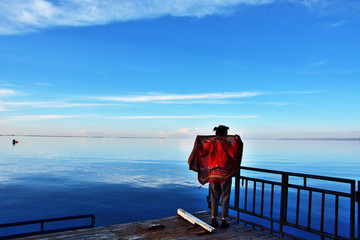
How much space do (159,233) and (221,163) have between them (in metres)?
1.79

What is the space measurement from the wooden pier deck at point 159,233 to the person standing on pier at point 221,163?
384mm

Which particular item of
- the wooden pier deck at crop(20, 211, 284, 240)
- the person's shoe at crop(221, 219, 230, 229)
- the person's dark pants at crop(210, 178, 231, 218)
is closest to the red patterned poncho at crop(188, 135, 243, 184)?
the person's dark pants at crop(210, 178, 231, 218)

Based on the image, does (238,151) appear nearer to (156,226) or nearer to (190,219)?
(190,219)

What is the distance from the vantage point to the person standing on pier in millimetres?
5008

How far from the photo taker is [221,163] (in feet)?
16.6

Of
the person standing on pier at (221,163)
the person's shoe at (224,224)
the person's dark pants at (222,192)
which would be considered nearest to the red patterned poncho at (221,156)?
the person standing on pier at (221,163)

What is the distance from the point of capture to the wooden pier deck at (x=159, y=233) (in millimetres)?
4582

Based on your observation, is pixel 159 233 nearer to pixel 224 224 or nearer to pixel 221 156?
pixel 224 224

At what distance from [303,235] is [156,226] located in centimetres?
881

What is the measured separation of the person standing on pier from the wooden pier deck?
A: 1.26 ft

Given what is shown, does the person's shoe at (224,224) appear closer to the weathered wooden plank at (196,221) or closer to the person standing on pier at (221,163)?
the person standing on pier at (221,163)

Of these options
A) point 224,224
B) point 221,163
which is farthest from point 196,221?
point 221,163

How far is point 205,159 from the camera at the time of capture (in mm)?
5465

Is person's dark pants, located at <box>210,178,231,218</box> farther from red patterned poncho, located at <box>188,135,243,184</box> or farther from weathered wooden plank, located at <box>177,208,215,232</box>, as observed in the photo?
weathered wooden plank, located at <box>177,208,215,232</box>
